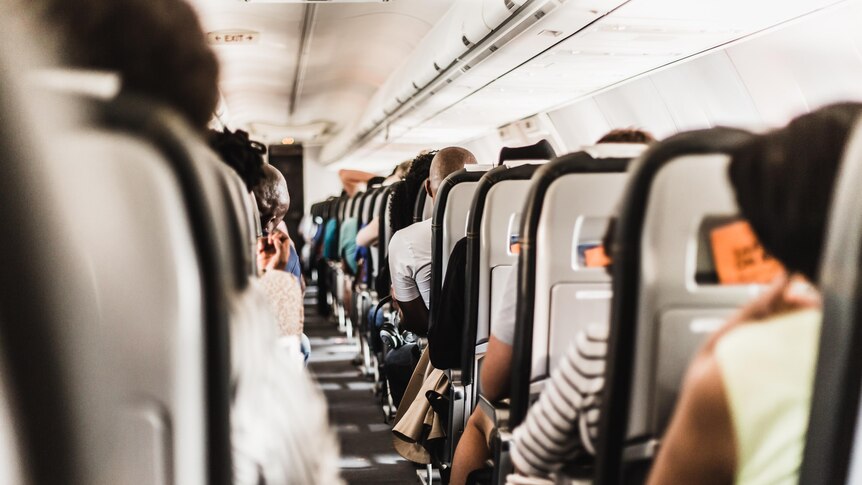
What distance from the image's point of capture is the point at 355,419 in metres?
6.34

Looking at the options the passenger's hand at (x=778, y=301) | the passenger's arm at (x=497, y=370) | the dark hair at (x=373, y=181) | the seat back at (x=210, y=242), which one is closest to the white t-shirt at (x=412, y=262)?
the passenger's arm at (x=497, y=370)

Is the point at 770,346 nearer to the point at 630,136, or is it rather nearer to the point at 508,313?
the point at 508,313

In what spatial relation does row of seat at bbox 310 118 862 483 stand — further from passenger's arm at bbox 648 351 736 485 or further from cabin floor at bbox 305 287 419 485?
cabin floor at bbox 305 287 419 485

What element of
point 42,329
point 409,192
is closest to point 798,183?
point 42,329

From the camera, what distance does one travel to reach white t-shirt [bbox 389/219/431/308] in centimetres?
447

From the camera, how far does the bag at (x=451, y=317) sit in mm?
3401

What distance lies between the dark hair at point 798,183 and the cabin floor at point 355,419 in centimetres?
236

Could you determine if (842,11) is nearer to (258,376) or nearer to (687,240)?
(687,240)

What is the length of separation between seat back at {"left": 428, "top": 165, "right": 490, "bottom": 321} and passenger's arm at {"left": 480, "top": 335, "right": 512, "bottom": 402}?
3.04 ft

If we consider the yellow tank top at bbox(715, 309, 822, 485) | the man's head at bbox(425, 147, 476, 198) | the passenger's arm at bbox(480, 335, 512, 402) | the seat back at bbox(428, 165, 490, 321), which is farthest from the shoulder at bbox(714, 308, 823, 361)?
the man's head at bbox(425, 147, 476, 198)

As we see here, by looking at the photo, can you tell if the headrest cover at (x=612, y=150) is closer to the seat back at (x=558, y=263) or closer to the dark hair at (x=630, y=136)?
the seat back at (x=558, y=263)

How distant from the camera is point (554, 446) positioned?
1999mm

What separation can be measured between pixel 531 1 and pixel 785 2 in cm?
143

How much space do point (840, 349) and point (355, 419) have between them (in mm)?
5420
